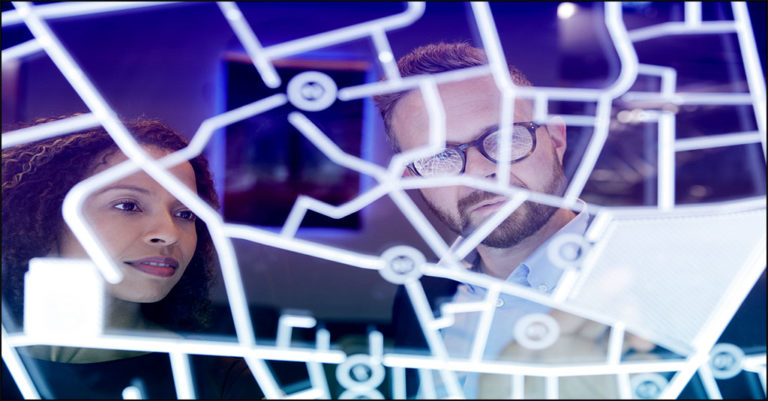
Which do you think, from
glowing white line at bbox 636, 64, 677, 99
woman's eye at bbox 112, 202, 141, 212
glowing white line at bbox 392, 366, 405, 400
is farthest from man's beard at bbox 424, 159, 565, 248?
woman's eye at bbox 112, 202, 141, 212

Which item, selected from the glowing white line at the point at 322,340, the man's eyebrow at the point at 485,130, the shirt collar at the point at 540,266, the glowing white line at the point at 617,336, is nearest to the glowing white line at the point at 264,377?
the glowing white line at the point at 322,340

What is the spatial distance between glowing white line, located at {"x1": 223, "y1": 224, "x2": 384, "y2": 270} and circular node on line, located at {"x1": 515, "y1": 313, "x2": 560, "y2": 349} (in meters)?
0.52

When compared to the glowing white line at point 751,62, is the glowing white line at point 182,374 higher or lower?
lower

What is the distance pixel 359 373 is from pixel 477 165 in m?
0.70

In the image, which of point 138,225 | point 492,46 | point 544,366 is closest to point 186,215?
point 138,225

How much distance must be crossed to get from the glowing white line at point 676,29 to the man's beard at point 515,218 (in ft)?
1.50

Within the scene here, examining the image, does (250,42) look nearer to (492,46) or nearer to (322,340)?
(492,46)

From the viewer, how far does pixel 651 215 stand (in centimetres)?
183

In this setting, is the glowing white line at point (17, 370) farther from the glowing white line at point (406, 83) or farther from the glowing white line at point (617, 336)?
the glowing white line at point (617, 336)

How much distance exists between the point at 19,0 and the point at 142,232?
747mm

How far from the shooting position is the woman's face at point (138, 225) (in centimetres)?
175

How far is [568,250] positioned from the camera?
1.80 m

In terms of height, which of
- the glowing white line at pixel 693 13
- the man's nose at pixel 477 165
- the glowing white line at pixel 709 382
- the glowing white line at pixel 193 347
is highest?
the glowing white line at pixel 693 13

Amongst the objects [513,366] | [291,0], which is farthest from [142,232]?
[513,366]
